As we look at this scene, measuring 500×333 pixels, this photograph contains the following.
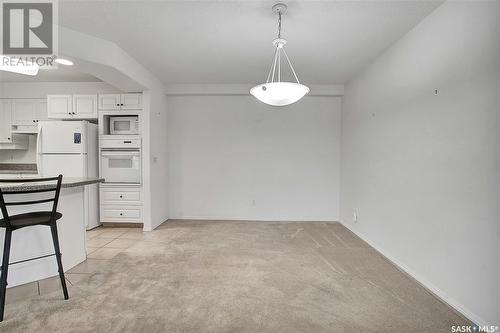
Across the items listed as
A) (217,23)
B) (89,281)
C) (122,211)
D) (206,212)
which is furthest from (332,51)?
(122,211)

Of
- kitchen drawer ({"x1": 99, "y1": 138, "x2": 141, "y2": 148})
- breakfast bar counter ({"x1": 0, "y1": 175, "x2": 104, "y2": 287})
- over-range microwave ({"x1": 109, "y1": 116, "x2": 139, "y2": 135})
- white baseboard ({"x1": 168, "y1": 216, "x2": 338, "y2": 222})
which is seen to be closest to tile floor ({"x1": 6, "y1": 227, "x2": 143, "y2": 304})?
breakfast bar counter ({"x1": 0, "y1": 175, "x2": 104, "y2": 287})

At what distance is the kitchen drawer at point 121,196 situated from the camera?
13.4ft

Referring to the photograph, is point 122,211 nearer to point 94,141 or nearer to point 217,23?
point 94,141

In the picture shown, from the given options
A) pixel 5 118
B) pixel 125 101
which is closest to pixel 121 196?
pixel 125 101

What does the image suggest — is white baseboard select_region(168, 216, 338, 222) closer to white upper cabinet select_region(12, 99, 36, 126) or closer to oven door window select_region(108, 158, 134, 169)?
oven door window select_region(108, 158, 134, 169)

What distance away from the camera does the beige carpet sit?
1.76 m

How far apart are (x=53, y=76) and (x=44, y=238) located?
3337 mm

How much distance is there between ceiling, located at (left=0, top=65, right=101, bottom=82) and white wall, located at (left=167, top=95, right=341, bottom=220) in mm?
1523

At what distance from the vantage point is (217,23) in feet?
8.05

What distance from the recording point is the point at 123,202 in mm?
4113

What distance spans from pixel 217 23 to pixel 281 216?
3577 millimetres

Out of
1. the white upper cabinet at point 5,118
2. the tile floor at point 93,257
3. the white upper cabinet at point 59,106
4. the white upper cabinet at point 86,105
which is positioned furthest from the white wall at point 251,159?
the white upper cabinet at point 5,118

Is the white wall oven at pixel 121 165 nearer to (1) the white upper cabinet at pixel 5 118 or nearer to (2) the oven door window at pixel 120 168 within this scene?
(2) the oven door window at pixel 120 168

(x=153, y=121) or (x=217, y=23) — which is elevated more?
(x=217, y=23)
